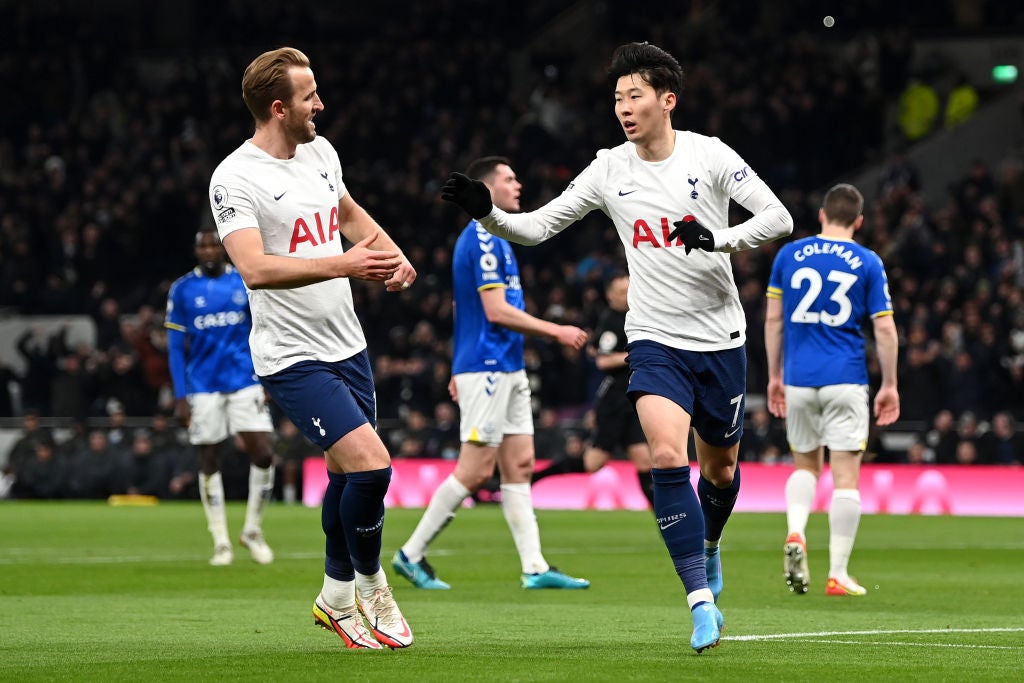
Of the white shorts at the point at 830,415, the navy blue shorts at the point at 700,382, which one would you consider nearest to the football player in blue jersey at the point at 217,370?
the white shorts at the point at 830,415

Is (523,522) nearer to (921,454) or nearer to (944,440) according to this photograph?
(944,440)

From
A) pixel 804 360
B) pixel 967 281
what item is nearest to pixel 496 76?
pixel 967 281

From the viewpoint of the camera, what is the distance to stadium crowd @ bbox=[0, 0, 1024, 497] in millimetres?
23469

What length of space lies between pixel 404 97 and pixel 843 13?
818 cm

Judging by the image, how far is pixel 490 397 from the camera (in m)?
11.1

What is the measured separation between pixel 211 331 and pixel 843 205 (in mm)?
5362

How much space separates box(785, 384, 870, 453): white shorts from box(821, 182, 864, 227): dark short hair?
1.04 meters

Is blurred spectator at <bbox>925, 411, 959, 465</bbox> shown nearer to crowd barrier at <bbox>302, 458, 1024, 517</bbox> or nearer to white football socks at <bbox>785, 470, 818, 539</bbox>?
crowd barrier at <bbox>302, 458, 1024, 517</bbox>

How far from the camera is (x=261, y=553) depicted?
1323 cm

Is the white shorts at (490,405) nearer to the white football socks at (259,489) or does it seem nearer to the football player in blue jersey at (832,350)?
the football player in blue jersey at (832,350)

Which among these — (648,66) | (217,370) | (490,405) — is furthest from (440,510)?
(648,66)

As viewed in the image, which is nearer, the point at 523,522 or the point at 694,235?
the point at 694,235

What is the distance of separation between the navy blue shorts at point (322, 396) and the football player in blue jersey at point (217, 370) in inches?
243

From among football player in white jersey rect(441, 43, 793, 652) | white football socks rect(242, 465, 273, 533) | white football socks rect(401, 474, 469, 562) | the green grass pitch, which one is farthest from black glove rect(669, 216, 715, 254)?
white football socks rect(242, 465, 273, 533)
